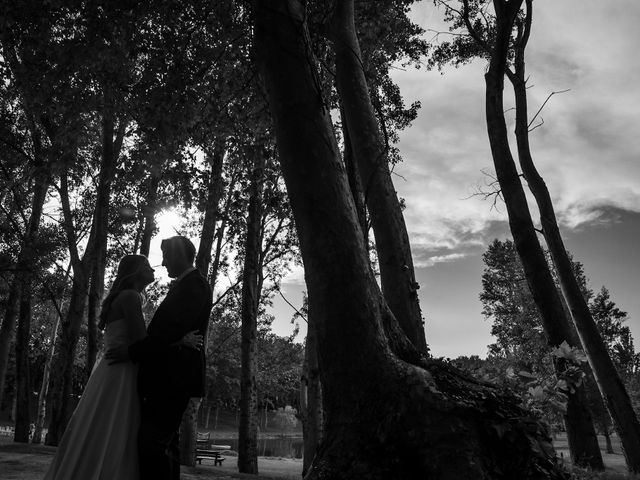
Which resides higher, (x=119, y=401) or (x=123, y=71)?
(x=123, y=71)

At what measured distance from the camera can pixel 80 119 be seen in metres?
7.11

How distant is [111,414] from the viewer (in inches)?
115

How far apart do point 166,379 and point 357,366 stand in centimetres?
133

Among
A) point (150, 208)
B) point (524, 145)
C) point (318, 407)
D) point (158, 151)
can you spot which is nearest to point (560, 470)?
point (158, 151)

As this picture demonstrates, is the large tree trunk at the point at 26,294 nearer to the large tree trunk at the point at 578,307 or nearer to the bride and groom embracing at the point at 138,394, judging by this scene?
the bride and groom embracing at the point at 138,394

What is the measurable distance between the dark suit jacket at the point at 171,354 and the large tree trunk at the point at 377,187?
7.00ft

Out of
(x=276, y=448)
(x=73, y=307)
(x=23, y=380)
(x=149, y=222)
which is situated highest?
(x=149, y=222)

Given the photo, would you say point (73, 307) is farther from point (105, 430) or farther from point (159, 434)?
point (159, 434)

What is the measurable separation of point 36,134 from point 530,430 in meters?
18.0

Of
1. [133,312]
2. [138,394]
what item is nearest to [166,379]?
[138,394]

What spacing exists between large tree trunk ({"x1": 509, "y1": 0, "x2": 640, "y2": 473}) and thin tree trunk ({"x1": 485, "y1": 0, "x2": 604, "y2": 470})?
1083 millimetres

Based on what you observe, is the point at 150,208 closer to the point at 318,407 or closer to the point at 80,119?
the point at 80,119

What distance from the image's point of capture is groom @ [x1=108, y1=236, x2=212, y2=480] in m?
2.81

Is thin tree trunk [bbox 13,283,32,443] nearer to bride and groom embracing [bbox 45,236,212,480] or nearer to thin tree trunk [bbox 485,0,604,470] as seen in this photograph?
bride and groom embracing [bbox 45,236,212,480]
